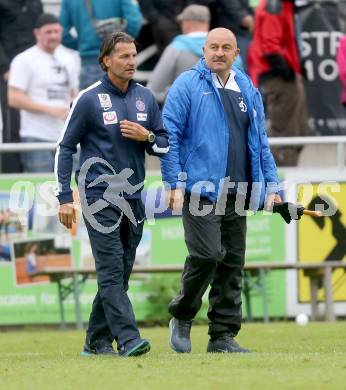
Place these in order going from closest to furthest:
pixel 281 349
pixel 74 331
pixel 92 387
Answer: pixel 92 387 → pixel 281 349 → pixel 74 331

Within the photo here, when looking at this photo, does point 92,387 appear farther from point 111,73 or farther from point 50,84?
point 50,84

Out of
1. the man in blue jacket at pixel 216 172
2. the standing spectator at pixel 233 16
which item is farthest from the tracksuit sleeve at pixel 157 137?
the standing spectator at pixel 233 16

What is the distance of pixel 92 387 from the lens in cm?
809

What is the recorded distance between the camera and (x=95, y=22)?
15.9 metres

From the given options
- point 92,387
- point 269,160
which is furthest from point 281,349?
point 92,387

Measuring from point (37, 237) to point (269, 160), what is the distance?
5150 millimetres

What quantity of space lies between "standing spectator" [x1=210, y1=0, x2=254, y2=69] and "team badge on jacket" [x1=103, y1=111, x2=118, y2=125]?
6.78 metres

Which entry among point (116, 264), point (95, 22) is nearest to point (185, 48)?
Answer: point (95, 22)

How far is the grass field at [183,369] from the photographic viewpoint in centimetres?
819

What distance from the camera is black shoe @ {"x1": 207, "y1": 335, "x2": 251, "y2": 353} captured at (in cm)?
1062

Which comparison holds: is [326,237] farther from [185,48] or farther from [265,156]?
[265,156]

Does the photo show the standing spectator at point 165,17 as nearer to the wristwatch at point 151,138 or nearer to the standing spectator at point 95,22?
the standing spectator at point 95,22

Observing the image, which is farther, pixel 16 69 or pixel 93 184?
pixel 16 69

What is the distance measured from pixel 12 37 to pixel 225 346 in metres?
6.55
